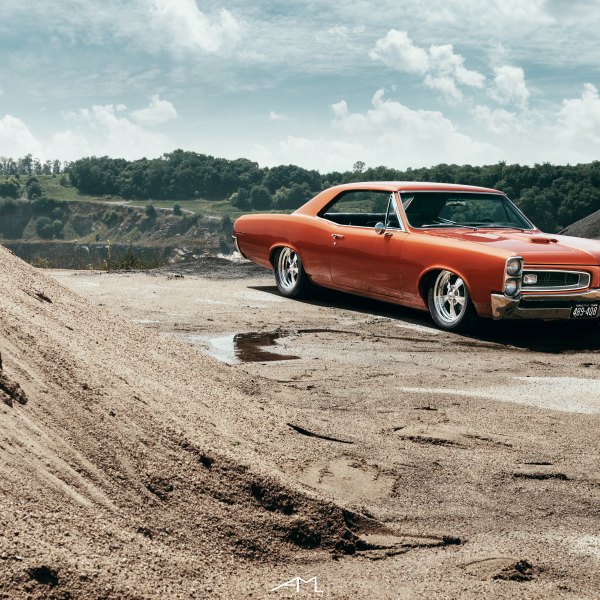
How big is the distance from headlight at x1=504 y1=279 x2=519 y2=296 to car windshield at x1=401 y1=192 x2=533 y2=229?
1.67m

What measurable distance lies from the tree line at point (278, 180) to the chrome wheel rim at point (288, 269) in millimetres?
22251

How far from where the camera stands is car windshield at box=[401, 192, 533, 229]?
10.8 meters

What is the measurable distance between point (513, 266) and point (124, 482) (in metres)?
5.90

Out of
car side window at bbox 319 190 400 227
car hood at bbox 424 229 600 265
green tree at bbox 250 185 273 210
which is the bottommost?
car hood at bbox 424 229 600 265

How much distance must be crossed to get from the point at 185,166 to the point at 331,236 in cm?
13335

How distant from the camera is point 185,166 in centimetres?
14212

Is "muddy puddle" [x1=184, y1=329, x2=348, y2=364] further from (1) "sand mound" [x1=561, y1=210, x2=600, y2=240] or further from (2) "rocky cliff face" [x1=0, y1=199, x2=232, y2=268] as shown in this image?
(2) "rocky cliff face" [x1=0, y1=199, x2=232, y2=268]

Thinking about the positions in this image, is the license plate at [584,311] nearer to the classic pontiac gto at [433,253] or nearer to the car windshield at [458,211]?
the classic pontiac gto at [433,253]

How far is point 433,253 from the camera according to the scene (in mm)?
9906

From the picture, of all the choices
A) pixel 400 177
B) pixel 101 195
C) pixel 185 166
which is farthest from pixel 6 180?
pixel 400 177

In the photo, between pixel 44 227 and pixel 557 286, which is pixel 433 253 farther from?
pixel 44 227

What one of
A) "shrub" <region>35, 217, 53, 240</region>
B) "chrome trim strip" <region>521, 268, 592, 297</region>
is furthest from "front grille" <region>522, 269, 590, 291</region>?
"shrub" <region>35, 217, 53, 240</region>

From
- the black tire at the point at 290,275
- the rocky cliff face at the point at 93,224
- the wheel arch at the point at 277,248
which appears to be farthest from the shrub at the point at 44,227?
the black tire at the point at 290,275

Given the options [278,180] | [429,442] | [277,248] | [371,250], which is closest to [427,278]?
[371,250]
